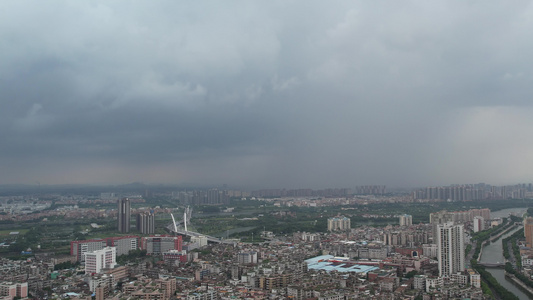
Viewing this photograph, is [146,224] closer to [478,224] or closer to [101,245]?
[101,245]

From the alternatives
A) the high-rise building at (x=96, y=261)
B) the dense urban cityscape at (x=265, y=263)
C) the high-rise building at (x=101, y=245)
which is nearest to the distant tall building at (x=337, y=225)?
the dense urban cityscape at (x=265, y=263)

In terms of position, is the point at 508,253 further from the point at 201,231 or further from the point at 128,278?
the point at 201,231

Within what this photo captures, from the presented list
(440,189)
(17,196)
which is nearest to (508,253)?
(440,189)

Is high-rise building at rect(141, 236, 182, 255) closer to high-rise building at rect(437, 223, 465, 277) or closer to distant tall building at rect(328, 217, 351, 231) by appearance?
high-rise building at rect(437, 223, 465, 277)

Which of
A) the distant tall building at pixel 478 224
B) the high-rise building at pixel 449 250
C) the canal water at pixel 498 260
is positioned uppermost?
the high-rise building at pixel 449 250

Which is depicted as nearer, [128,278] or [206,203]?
[128,278]

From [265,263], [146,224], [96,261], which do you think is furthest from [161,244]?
[146,224]

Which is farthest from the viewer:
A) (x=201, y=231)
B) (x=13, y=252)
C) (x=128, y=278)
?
(x=201, y=231)

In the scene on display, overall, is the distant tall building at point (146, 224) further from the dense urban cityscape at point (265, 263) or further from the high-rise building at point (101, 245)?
the high-rise building at point (101, 245)
